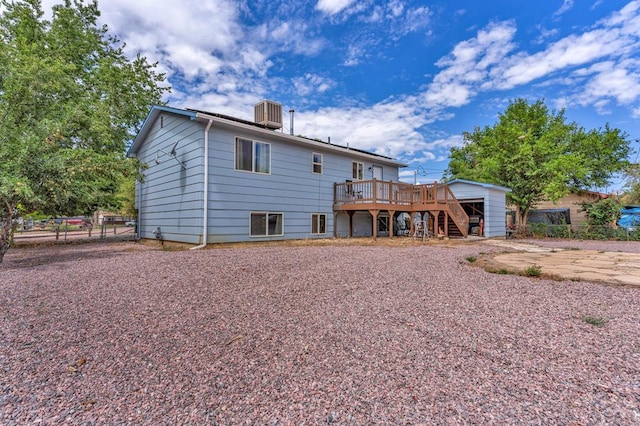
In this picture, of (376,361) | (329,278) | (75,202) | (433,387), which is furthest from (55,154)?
(433,387)

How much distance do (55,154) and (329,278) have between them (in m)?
6.81

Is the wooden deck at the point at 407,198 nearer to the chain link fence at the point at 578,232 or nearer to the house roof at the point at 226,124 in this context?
the house roof at the point at 226,124

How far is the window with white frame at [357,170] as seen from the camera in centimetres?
1448

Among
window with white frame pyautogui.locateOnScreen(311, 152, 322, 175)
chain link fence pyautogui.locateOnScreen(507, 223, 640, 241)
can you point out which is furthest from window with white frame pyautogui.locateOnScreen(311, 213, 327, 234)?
chain link fence pyautogui.locateOnScreen(507, 223, 640, 241)

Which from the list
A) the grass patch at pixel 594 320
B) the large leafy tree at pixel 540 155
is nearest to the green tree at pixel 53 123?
the grass patch at pixel 594 320

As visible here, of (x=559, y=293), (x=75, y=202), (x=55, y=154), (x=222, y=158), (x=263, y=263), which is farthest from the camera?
(x=222, y=158)

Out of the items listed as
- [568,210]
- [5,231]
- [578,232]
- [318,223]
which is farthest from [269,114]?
[568,210]

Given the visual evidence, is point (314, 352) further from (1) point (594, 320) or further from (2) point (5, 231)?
(2) point (5, 231)

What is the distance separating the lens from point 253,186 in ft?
35.0

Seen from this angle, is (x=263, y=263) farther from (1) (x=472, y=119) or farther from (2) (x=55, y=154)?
(1) (x=472, y=119)

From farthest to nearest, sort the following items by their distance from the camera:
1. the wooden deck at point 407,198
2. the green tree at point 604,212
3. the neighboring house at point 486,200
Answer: the green tree at point 604,212 < the neighboring house at point 486,200 < the wooden deck at point 407,198

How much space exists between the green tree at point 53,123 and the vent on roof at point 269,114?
4.95 m

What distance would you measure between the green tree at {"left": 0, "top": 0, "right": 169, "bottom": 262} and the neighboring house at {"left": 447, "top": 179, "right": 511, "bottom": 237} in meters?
14.8

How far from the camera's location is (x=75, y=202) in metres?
8.95
